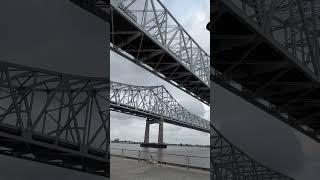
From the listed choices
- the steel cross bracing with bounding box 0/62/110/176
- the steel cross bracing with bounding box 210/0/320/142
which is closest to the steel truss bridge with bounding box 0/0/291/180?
the steel cross bracing with bounding box 0/62/110/176

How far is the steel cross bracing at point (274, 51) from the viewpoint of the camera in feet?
7.70

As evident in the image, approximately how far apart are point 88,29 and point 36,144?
0.36m

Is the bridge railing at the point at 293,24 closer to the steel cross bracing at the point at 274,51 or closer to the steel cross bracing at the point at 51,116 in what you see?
the steel cross bracing at the point at 274,51

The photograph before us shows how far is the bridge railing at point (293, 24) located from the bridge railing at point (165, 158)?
1997 millimetres

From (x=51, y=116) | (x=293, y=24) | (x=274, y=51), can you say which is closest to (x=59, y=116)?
(x=51, y=116)

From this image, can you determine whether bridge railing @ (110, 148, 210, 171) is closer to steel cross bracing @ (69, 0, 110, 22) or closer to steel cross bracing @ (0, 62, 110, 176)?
steel cross bracing @ (0, 62, 110, 176)

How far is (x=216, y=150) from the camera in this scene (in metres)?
1.00

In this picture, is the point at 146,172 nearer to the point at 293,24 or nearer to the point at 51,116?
the point at 51,116

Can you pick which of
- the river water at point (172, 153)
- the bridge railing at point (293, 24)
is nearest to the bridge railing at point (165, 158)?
the river water at point (172, 153)

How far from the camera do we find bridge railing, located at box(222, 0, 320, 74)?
301 centimetres

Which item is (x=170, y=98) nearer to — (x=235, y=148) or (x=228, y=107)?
(x=228, y=107)

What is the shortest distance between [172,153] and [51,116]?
1.17ft

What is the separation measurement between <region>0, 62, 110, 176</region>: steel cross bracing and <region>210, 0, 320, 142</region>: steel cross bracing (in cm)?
86

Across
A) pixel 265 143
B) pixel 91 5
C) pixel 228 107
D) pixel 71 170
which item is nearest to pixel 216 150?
pixel 228 107
